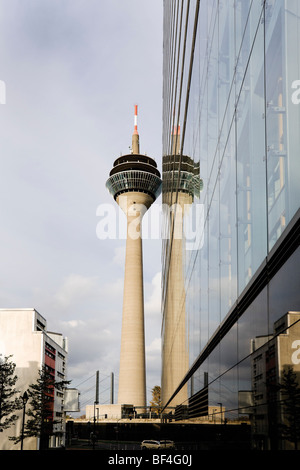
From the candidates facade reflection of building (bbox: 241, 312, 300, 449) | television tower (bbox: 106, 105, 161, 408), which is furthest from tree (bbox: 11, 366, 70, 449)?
facade reflection of building (bbox: 241, 312, 300, 449)

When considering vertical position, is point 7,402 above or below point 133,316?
below

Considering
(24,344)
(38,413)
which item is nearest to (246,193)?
(38,413)

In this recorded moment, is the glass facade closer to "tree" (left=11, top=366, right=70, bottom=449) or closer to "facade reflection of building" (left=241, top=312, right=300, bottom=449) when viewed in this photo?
"facade reflection of building" (left=241, top=312, right=300, bottom=449)

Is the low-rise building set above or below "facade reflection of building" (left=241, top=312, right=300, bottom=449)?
above

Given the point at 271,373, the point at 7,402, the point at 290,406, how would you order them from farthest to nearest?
1. the point at 7,402
2. the point at 271,373
3. the point at 290,406

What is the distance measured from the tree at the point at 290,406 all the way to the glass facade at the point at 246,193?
248 mm

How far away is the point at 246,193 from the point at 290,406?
4.26 metres

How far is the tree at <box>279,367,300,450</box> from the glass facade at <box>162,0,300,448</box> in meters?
0.25

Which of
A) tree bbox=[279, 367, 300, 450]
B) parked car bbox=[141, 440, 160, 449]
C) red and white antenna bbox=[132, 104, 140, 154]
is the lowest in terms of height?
parked car bbox=[141, 440, 160, 449]

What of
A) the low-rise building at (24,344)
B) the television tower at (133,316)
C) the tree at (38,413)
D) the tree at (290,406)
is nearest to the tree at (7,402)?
the tree at (38,413)

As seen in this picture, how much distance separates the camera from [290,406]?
701cm

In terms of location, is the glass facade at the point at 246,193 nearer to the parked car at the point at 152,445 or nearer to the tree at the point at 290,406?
the tree at the point at 290,406

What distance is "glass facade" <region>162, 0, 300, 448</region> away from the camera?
7.45 meters

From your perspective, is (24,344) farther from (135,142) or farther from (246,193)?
(135,142)
